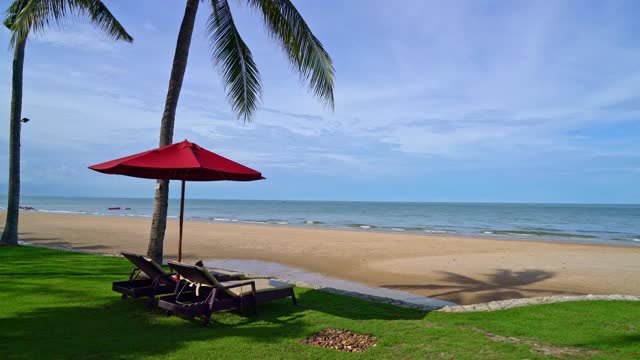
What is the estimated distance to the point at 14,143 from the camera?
11.4m

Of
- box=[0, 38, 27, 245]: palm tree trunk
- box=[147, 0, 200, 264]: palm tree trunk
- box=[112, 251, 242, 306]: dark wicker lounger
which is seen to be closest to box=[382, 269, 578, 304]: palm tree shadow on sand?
box=[147, 0, 200, 264]: palm tree trunk

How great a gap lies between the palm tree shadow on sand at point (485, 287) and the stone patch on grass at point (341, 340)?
3.60 meters

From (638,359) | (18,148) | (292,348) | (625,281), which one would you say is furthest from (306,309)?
(18,148)

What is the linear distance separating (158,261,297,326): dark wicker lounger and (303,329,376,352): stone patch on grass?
3.46ft

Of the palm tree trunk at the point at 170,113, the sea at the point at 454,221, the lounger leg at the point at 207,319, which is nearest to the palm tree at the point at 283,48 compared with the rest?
the palm tree trunk at the point at 170,113

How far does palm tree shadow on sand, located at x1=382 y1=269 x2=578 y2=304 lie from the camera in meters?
8.21

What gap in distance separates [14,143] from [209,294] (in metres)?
8.97

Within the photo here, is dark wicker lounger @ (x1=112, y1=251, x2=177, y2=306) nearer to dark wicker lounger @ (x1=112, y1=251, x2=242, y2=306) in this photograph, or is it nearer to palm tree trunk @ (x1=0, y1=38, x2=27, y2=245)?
dark wicker lounger @ (x1=112, y1=251, x2=242, y2=306)

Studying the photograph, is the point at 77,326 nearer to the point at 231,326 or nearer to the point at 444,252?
the point at 231,326

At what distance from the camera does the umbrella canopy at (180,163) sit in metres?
5.06

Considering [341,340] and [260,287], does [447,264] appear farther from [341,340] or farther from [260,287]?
[341,340]

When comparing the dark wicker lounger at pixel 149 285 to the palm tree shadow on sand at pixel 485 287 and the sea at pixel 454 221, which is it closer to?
the palm tree shadow on sand at pixel 485 287

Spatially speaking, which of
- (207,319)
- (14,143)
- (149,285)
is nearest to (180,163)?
(207,319)

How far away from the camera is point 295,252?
14.8 metres
